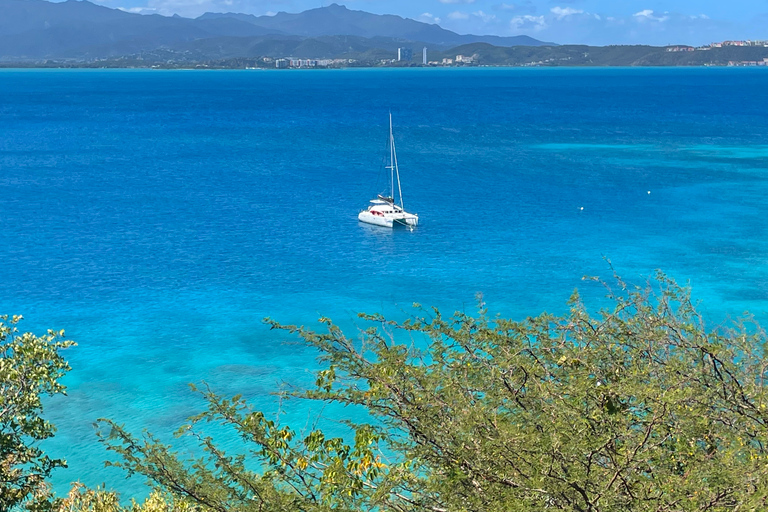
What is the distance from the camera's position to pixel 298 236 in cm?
4703

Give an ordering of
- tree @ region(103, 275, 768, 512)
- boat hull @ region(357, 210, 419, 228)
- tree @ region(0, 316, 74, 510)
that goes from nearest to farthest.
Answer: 1. tree @ region(103, 275, 768, 512)
2. tree @ region(0, 316, 74, 510)
3. boat hull @ region(357, 210, 419, 228)

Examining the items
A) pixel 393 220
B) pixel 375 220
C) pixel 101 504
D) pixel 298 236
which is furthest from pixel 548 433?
pixel 375 220

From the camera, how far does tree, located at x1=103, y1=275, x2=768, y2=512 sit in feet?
25.9

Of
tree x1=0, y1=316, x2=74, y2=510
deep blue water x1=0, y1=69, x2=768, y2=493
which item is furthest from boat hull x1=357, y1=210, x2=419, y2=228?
tree x1=0, y1=316, x2=74, y2=510

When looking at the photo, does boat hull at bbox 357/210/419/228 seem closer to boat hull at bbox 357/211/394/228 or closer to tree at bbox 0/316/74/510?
boat hull at bbox 357/211/394/228

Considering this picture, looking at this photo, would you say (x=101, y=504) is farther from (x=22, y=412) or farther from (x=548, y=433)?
(x=548, y=433)

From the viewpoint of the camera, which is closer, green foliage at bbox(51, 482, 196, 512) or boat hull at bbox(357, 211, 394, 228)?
green foliage at bbox(51, 482, 196, 512)

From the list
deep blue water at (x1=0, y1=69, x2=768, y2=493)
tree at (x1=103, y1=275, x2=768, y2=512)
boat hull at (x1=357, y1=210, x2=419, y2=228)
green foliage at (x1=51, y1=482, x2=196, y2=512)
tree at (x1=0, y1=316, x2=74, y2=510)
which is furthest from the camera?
boat hull at (x1=357, y1=210, x2=419, y2=228)

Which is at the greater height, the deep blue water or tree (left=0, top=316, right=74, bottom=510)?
tree (left=0, top=316, right=74, bottom=510)

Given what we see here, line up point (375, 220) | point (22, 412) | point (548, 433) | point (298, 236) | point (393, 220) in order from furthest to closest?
point (375, 220) → point (393, 220) → point (298, 236) → point (22, 412) → point (548, 433)

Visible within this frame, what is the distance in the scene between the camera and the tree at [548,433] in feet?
25.9

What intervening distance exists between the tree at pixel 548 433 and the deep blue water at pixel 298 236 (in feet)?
48.4

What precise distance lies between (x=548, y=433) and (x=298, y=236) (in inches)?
1546

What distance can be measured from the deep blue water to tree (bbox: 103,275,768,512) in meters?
14.7
